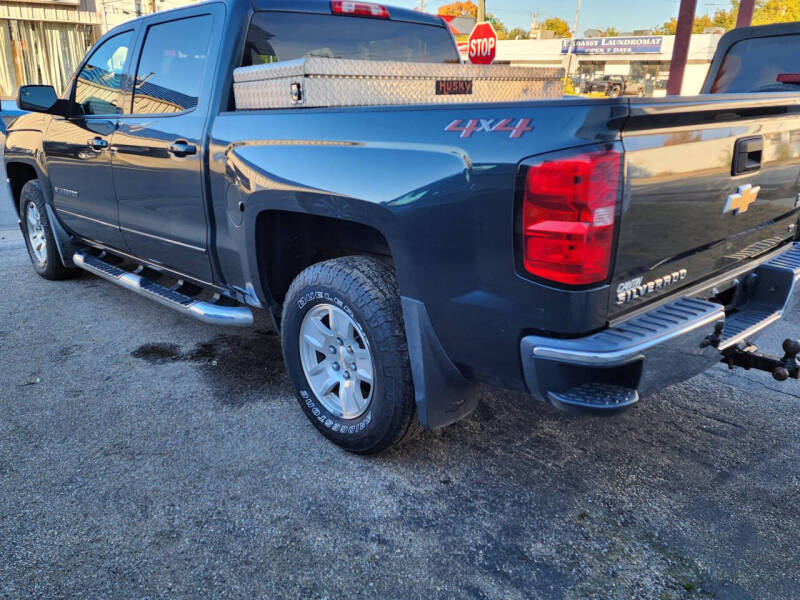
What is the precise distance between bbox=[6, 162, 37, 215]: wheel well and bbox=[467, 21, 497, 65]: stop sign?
8.53 m

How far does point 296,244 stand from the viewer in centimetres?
313

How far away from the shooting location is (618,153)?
184 centimetres

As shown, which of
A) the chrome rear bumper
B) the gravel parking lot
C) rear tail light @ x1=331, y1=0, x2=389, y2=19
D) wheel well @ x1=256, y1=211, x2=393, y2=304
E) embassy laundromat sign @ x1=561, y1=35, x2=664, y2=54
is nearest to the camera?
the chrome rear bumper

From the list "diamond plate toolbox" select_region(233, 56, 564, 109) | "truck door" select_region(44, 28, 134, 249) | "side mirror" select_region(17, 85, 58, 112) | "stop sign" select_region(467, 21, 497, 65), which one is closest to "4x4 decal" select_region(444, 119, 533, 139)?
"diamond plate toolbox" select_region(233, 56, 564, 109)

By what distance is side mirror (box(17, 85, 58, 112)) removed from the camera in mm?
4211

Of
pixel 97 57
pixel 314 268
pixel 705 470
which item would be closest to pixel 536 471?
pixel 705 470

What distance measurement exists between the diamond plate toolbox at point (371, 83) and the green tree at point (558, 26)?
91345mm

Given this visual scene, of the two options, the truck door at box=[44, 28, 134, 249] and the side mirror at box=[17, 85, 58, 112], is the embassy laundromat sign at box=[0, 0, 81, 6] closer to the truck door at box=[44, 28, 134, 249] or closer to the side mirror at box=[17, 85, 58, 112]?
the truck door at box=[44, 28, 134, 249]

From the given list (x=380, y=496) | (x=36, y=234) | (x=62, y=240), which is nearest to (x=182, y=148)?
(x=380, y=496)

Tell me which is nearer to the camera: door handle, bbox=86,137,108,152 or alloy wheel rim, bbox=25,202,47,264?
door handle, bbox=86,137,108,152

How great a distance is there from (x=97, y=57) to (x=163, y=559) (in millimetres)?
3618

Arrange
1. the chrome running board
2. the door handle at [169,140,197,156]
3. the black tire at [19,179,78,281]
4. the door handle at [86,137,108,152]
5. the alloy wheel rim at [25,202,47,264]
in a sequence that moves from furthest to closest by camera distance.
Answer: the alloy wheel rim at [25,202,47,264]
the black tire at [19,179,78,281]
the door handle at [86,137,108,152]
the chrome running board
the door handle at [169,140,197,156]

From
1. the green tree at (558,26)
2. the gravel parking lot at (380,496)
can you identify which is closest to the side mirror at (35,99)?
the gravel parking lot at (380,496)

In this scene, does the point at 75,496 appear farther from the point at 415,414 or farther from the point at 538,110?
the point at 538,110
